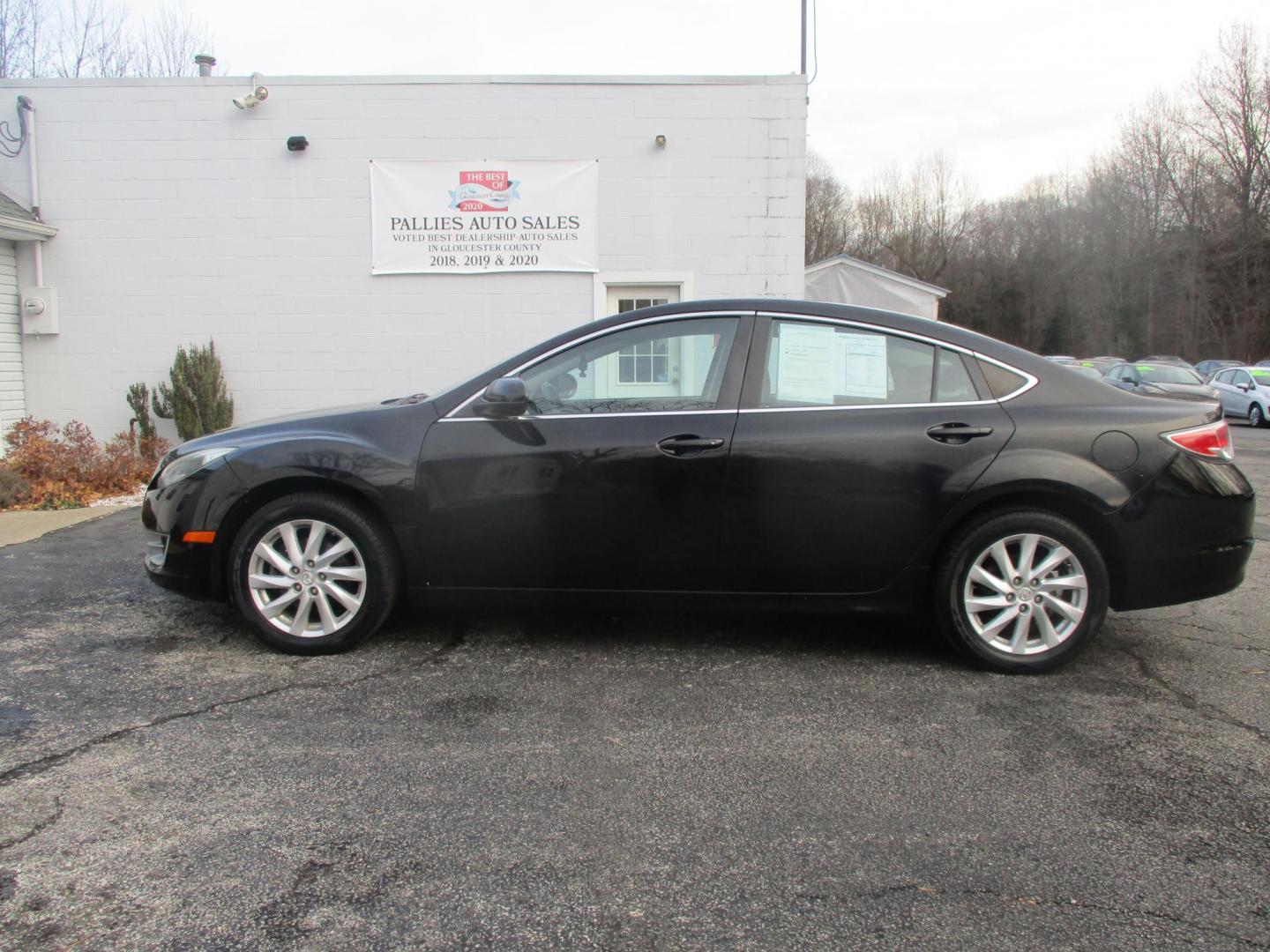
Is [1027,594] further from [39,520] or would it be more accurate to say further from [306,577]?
[39,520]

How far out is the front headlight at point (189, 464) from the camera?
433 cm

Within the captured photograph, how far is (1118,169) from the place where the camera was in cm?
5238

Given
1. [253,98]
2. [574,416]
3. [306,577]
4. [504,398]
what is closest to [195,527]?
[306,577]

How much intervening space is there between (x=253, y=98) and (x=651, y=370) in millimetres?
8034

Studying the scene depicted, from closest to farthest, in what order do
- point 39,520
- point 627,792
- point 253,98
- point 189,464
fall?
point 627,792 → point 189,464 → point 39,520 → point 253,98

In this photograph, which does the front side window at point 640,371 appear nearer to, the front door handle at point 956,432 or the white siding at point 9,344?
the front door handle at point 956,432

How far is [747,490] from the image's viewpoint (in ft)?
13.4

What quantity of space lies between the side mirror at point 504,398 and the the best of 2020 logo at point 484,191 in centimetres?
678

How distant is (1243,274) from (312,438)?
49883 millimetres

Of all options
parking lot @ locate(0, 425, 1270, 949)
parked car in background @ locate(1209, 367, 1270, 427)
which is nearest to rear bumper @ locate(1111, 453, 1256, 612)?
parking lot @ locate(0, 425, 1270, 949)

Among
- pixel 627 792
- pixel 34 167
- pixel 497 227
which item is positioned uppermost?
pixel 34 167

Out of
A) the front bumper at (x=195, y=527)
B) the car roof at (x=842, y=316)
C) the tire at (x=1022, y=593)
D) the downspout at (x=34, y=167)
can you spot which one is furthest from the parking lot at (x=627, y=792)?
the downspout at (x=34, y=167)

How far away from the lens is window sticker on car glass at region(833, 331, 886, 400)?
421cm

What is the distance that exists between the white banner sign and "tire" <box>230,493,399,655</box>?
6.67m
